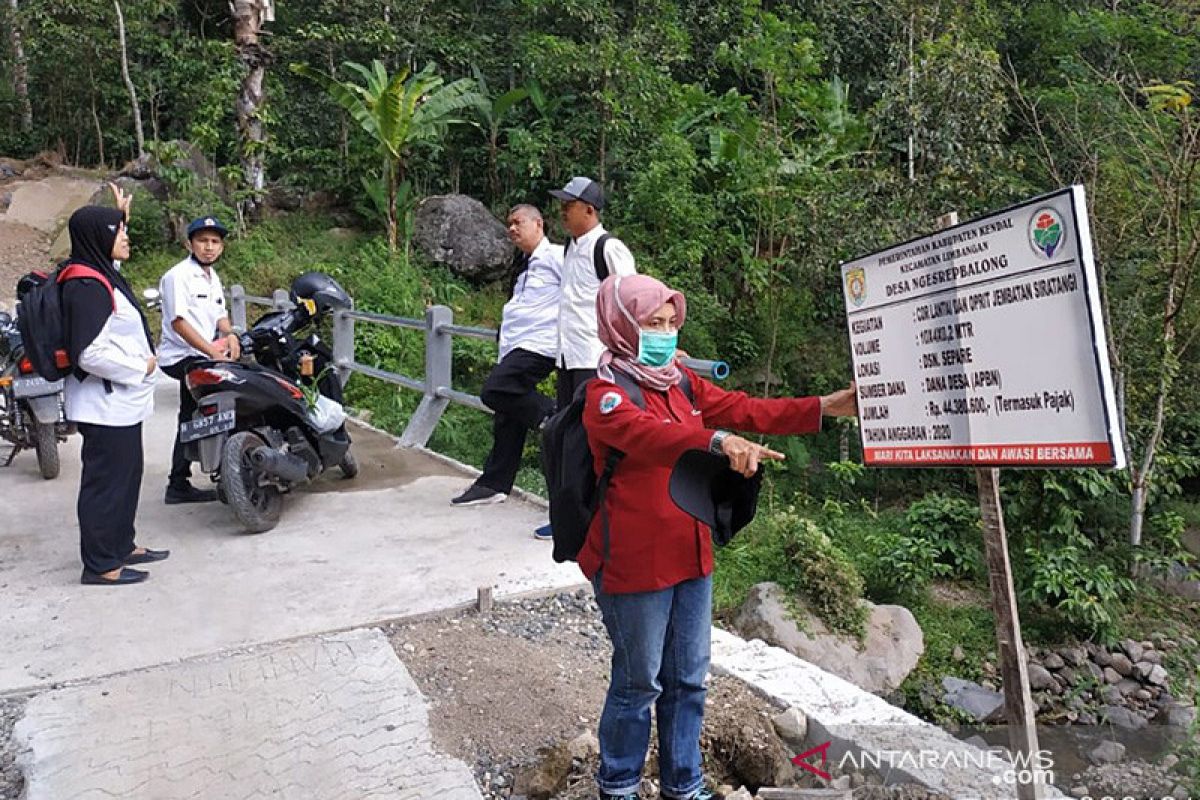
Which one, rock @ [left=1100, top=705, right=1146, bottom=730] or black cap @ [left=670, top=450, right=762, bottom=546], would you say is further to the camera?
rock @ [left=1100, top=705, right=1146, bottom=730]

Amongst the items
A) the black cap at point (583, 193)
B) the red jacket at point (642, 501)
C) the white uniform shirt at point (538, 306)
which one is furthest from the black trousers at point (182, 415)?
the red jacket at point (642, 501)

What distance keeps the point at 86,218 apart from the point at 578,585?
267 centimetres

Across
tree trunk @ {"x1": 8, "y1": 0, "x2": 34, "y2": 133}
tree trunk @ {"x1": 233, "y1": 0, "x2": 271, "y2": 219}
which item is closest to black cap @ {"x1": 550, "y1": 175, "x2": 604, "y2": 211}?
tree trunk @ {"x1": 233, "y1": 0, "x2": 271, "y2": 219}

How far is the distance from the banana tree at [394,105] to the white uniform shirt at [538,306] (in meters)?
8.64

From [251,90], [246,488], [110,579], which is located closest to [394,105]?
[251,90]

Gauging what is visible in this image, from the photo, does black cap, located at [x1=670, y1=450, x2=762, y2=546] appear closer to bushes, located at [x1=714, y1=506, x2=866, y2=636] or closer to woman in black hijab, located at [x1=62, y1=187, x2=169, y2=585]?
woman in black hijab, located at [x1=62, y1=187, x2=169, y2=585]

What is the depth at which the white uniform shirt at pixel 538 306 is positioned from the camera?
4.83 m

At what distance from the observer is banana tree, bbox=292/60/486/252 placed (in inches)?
500

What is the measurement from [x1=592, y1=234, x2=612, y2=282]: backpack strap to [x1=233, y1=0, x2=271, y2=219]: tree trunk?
38.1ft

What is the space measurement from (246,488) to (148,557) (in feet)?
1.85

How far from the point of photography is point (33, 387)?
577cm

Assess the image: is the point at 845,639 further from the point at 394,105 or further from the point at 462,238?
the point at 462,238

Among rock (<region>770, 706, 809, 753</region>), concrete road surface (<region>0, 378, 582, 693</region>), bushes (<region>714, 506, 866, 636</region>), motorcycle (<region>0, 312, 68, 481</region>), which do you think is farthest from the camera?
motorcycle (<region>0, 312, 68, 481</region>)

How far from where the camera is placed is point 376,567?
14.3 ft
